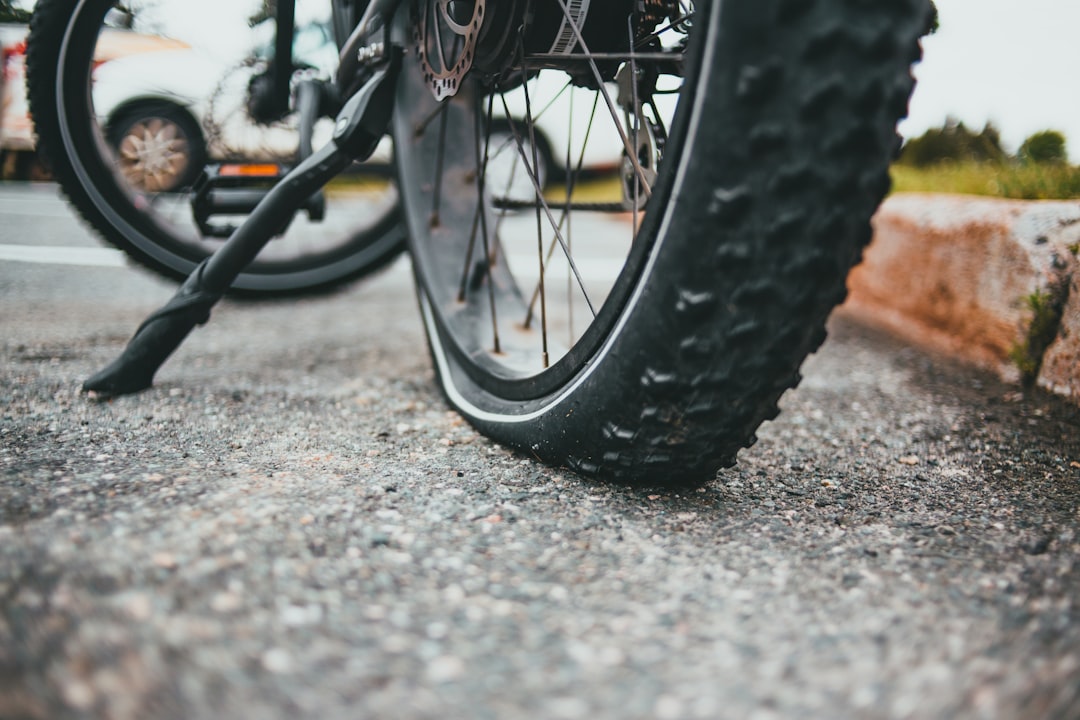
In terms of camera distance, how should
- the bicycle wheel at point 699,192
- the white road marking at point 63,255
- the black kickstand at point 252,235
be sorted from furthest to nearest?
the white road marking at point 63,255, the black kickstand at point 252,235, the bicycle wheel at point 699,192

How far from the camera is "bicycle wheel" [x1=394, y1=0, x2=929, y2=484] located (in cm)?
66

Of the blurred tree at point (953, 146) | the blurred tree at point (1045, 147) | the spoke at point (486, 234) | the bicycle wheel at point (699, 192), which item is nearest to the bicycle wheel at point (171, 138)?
the spoke at point (486, 234)

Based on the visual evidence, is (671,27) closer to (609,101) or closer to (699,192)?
(609,101)

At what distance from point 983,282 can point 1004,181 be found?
40 centimetres

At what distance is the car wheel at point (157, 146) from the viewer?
1841 mm

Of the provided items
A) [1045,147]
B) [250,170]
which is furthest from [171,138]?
[1045,147]

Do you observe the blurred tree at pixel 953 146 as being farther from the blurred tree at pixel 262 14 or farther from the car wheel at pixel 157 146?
the car wheel at pixel 157 146

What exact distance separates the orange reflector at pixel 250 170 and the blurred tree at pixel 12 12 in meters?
0.55

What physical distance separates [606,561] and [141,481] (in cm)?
56

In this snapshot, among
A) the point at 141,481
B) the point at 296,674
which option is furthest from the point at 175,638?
the point at 141,481

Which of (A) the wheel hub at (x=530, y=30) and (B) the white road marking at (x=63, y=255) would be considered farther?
(B) the white road marking at (x=63, y=255)

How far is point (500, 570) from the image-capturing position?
731 mm

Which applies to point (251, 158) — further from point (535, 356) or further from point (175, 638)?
point (175, 638)

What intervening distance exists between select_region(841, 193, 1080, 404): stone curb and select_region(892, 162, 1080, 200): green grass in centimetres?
10
